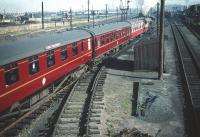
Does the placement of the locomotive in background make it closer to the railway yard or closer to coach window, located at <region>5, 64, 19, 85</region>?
the railway yard

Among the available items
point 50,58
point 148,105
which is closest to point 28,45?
point 50,58

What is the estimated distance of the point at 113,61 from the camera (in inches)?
1119

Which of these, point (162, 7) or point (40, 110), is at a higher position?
point (162, 7)

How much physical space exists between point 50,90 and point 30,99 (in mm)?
2833

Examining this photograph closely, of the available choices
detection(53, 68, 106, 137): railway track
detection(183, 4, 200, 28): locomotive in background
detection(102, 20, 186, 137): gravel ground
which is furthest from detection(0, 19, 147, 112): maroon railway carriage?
detection(183, 4, 200, 28): locomotive in background

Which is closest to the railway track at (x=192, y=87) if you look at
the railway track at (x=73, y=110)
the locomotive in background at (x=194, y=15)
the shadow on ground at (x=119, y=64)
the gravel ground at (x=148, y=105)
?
the gravel ground at (x=148, y=105)

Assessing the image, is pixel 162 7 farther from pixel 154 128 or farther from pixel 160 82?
pixel 154 128

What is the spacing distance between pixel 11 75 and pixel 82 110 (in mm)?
4155

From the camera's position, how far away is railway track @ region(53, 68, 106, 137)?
12711mm

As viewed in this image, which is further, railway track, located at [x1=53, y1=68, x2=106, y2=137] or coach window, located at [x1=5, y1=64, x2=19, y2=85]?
coach window, located at [x1=5, y1=64, x2=19, y2=85]

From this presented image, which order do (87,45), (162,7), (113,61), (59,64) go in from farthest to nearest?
(113,61) < (87,45) < (162,7) < (59,64)

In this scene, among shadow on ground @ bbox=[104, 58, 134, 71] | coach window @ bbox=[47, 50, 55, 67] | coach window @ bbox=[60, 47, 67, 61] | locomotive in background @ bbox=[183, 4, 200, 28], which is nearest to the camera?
coach window @ bbox=[47, 50, 55, 67]

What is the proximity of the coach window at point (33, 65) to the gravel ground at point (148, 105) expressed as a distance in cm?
429

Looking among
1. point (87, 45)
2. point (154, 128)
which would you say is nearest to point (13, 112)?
point (154, 128)
